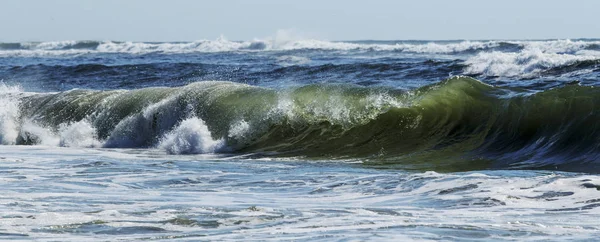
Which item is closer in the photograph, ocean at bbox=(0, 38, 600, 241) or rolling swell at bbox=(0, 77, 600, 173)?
ocean at bbox=(0, 38, 600, 241)

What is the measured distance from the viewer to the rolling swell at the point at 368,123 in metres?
11.6

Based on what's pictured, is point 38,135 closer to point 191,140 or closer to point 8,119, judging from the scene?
point 8,119

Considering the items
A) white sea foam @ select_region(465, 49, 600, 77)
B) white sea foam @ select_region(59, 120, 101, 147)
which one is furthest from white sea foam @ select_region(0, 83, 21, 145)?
white sea foam @ select_region(465, 49, 600, 77)

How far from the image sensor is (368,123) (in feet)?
44.5

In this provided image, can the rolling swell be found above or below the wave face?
below

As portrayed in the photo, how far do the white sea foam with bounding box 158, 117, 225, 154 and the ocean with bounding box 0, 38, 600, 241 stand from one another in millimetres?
29

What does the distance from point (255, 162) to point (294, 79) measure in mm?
14598

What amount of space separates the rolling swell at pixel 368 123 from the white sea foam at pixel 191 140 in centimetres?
2

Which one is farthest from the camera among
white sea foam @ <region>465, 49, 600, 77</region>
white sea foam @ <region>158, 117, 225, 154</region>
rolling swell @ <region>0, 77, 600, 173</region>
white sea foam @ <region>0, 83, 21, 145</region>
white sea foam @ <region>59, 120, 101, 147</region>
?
white sea foam @ <region>465, 49, 600, 77</region>

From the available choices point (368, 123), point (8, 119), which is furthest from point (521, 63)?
point (8, 119)

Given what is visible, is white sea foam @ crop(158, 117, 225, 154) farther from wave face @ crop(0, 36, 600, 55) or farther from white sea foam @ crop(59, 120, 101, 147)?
wave face @ crop(0, 36, 600, 55)

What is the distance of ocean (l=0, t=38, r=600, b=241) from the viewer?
21.6 feet

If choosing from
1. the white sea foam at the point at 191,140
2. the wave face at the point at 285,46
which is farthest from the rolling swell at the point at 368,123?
the wave face at the point at 285,46

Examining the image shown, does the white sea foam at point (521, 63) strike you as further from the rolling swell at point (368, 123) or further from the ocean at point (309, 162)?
the rolling swell at point (368, 123)
